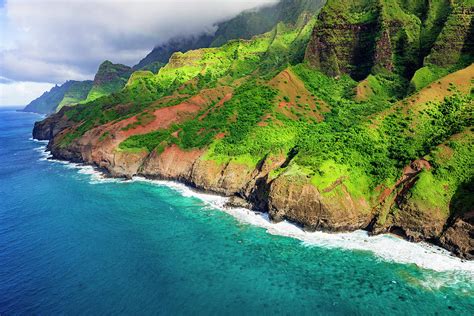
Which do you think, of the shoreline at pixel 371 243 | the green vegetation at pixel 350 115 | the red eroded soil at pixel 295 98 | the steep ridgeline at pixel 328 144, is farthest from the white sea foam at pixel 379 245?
the red eroded soil at pixel 295 98

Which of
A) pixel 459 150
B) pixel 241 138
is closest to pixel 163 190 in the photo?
pixel 241 138

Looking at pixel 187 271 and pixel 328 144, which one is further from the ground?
pixel 328 144

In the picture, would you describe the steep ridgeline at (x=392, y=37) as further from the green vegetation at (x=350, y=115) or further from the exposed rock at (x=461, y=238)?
the exposed rock at (x=461, y=238)

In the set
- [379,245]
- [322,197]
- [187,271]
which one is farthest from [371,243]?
[187,271]

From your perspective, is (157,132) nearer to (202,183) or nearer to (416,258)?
(202,183)

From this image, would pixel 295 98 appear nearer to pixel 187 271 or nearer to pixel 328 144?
pixel 328 144
